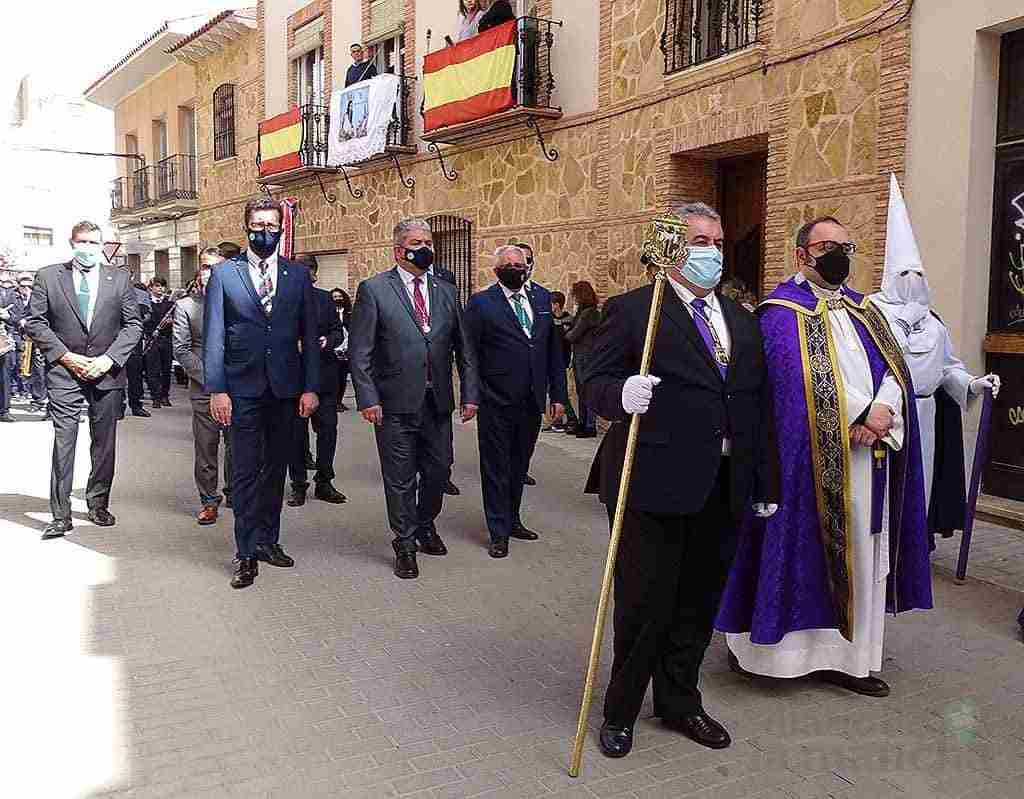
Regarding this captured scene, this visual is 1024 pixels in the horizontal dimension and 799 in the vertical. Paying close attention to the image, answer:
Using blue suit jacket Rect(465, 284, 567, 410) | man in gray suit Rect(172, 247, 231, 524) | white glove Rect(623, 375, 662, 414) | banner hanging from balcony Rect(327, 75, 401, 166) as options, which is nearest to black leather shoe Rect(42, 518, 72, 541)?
man in gray suit Rect(172, 247, 231, 524)

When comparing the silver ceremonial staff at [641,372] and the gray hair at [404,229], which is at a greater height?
the gray hair at [404,229]

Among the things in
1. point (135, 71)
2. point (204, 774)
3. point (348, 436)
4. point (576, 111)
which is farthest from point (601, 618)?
point (135, 71)

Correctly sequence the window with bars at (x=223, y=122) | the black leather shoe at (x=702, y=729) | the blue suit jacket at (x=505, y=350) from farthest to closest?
the window with bars at (x=223, y=122)
the blue suit jacket at (x=505, y=350)
the black leather shoe at (x=702, y=729)

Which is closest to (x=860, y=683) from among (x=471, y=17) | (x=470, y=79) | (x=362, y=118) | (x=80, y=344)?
(x=80, y=344)

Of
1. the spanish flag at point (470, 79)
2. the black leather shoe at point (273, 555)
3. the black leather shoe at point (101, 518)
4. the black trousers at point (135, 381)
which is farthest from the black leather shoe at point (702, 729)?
the black trousers at point (135, 381)

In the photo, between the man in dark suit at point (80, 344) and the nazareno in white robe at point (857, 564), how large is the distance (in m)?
4.76

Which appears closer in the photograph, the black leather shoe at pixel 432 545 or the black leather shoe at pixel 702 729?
the black leather shoe at pixel 702 729

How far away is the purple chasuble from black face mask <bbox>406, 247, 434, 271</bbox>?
242cm

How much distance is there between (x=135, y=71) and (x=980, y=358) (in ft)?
83.5

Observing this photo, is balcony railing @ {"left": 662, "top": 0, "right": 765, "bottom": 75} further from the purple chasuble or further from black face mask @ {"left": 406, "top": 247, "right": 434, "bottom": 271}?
the purple chasuble

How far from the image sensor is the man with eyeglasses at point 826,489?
405 cm

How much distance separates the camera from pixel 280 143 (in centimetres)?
1870

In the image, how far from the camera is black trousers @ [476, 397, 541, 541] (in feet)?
21.1

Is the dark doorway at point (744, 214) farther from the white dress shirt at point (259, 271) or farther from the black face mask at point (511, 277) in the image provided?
the white dress shirt at point (259, 271)
